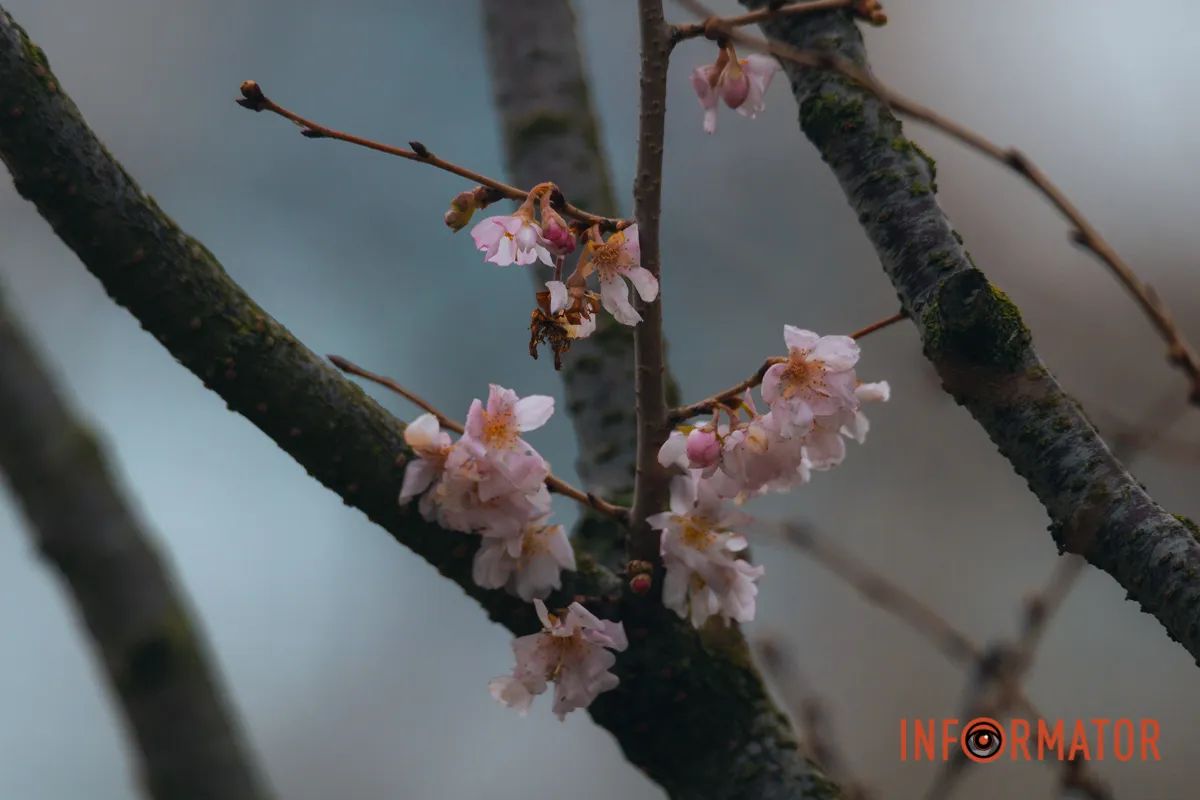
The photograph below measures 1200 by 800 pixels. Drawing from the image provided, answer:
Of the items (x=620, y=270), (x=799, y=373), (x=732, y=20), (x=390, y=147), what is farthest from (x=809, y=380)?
(x=390, y=147)

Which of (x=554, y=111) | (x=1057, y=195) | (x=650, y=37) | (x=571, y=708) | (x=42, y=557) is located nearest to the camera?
(x=1057, y=195)

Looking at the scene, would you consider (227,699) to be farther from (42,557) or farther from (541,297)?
(541,297)

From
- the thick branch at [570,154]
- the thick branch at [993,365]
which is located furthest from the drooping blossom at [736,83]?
the thick branch at [570,154]

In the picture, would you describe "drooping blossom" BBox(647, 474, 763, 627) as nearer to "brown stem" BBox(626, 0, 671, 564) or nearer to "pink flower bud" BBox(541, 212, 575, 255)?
"brown stem" BBox(626, 0, 671, 564)

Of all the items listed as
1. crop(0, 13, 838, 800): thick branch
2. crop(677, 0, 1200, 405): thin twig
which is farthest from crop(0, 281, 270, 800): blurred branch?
crop(677, 0, 1200, 405): thin twig

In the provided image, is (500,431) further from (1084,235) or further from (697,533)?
(1084,235)

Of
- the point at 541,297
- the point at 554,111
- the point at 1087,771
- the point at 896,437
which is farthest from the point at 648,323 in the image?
the point at 896,437
